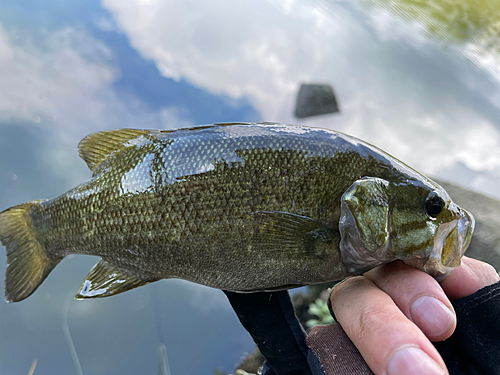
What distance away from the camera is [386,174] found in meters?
0.76

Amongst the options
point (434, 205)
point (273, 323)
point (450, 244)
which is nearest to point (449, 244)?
point (450, 244)

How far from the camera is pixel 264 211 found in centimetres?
75

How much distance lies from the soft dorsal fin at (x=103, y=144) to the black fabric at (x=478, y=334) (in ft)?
3.48

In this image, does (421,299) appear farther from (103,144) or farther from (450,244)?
(103,144)

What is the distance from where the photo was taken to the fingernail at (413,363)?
53 cm

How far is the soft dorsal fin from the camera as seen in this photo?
3.07 feet

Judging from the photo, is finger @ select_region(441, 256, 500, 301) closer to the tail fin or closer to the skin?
the skin

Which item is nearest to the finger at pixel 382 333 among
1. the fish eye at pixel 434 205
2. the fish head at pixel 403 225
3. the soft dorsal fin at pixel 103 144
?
the fish head at pixel 403 225

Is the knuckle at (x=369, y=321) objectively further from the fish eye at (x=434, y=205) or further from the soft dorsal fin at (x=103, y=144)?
the soft dorsal fin at (x=103, y=144)

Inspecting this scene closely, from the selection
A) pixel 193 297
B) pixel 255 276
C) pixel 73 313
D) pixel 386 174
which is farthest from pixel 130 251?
pixel 73 313

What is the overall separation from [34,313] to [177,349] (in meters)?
0.89

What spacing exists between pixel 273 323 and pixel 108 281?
60 centimetres

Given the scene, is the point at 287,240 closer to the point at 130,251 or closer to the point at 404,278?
the point at 404,278

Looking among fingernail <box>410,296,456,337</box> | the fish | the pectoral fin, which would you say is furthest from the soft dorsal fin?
fingernail <box>410,296,456,337</box>
